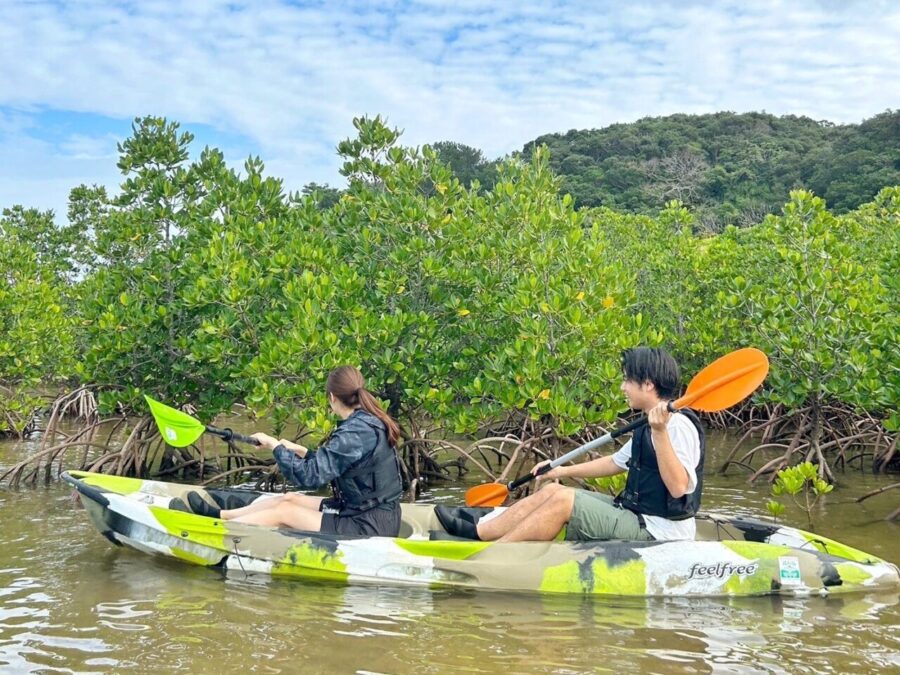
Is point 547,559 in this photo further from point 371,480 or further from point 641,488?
point 371,480

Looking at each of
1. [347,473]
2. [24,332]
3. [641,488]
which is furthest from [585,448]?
[24,332]

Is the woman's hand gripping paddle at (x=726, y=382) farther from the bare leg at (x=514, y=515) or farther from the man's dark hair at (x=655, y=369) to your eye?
the bare leg at (x=514, y=515)

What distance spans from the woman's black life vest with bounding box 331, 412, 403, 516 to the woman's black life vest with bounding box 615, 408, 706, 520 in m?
1.31

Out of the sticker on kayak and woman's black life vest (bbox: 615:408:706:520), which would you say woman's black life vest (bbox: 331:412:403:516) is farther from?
the sticker on kayak

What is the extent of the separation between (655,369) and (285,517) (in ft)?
7.65

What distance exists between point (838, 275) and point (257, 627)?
6003 millimetres

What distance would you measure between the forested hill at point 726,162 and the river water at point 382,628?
27763 millimetres

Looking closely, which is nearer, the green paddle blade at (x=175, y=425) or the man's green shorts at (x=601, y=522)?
the man's green shorts at (x=601, y=522)

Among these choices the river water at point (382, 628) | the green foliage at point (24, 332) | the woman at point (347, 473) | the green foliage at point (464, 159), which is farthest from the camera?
the green foliage at point (464, 159)

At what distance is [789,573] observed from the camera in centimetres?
429

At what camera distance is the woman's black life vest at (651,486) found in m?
4.29

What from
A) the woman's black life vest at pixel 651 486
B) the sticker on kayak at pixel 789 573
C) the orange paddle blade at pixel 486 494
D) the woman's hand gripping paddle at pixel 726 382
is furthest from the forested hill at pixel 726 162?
the woman's black life vest at pixel 651 486

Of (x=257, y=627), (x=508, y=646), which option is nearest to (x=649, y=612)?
(x=508, y=646)

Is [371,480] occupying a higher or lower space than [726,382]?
lower
